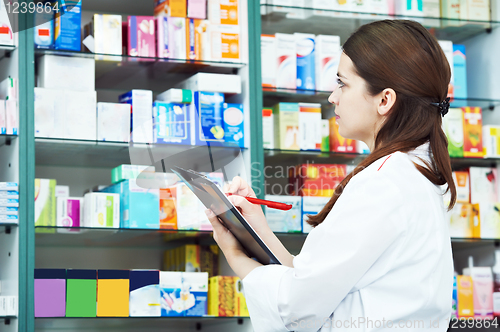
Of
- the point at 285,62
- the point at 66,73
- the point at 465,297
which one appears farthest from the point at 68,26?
the point at 465,297

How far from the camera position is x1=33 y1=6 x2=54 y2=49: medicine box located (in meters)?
2.70

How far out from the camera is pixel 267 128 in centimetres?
301

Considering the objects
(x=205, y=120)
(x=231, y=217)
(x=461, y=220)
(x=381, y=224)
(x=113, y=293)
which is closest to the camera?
(x=381, y=224)

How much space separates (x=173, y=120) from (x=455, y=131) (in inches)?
59.2

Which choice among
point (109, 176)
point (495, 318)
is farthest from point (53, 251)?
point (495, 318)

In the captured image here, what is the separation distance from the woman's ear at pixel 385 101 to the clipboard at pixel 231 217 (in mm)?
375

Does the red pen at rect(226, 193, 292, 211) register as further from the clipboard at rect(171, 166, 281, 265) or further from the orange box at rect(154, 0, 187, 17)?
the orange box at rect(154, 0, 187, 17)

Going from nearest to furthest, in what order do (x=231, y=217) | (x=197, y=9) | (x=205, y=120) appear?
(x=231, y=217), (x=205, y=120), (x=197, y=9)

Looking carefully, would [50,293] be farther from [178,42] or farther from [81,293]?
[178,42]

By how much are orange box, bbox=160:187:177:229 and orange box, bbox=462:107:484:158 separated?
1584 mm

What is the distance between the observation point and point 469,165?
11.2ft

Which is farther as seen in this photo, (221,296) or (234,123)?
(234,123)

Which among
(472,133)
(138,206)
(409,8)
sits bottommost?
(138,206)

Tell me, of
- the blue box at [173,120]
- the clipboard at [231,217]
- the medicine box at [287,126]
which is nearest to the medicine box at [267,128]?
the medicine box at [287,126]
